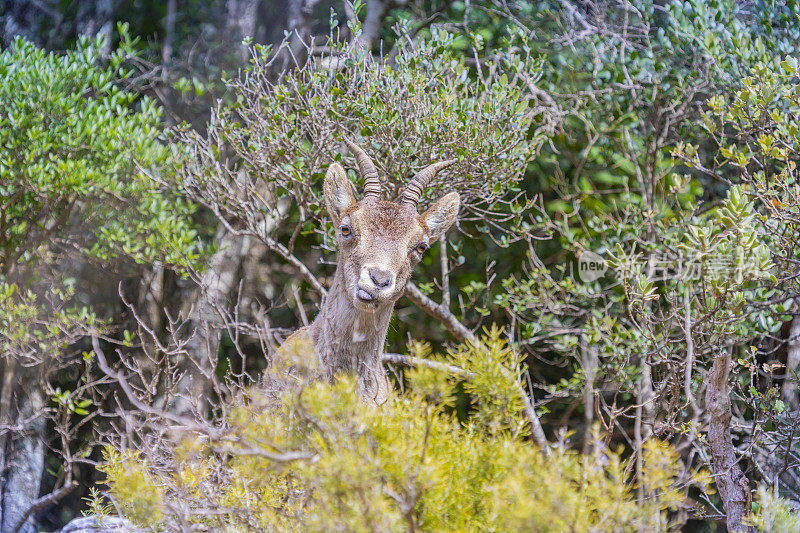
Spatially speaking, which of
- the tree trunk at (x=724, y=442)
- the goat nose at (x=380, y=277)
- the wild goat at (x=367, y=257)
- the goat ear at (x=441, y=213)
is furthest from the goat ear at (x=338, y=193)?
the tree trunk at (x=724, y=442)

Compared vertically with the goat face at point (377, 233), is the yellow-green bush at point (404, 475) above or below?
below

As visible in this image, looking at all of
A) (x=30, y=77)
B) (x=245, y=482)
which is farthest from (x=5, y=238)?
(x=245, y=482)

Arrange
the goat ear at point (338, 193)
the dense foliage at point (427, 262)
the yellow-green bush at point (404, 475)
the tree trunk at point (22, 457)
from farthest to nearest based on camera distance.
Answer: the tree trunk at point (22, 457), the goat ear at point (338, 193), the dense foliage at point (427, 262), the yellow-green bush at point (404, 475)

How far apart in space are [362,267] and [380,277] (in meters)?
0.23

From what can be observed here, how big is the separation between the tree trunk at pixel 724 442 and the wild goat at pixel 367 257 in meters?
2.06

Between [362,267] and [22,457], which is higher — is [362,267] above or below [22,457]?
above

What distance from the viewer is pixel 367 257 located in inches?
201

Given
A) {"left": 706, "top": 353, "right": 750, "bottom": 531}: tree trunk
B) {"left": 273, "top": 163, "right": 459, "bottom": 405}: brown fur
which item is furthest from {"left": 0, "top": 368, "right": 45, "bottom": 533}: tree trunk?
{"left": 706, "top": 353, "right": 750, "bottom": 531}: tree trunk

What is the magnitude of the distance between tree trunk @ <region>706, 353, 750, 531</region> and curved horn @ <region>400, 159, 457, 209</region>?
7.79 feet

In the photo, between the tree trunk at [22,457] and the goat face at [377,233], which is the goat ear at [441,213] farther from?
the tree trunk at [22,457]

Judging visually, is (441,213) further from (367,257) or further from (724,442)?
(724,442)

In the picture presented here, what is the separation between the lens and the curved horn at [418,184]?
5594mm

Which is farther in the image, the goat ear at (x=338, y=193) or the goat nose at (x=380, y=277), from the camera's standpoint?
the goat ear at (x=338, y=193)

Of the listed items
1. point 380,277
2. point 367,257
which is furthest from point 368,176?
point 380,277
